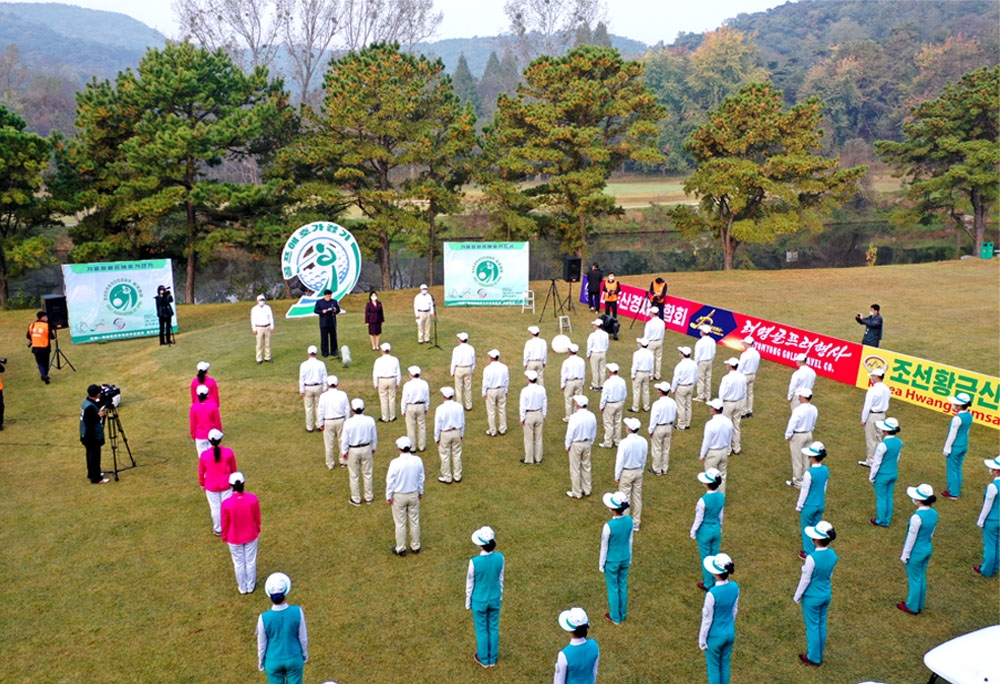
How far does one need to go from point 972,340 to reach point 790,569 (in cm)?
1708

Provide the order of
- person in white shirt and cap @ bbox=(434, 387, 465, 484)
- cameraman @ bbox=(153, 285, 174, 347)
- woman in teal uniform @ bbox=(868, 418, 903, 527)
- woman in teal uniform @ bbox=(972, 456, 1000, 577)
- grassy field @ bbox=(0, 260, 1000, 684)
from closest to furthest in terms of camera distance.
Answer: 1. grassy field @ bbox=(0, 260, 1000, 684)
2. woman in teal uniform @ bbox=(972, 456, 1000, 577)
3. woman in teal uniform @ bbox=(868, 418, 903, 527)
4. person in white shirt and cap @ bbox=(434, 387, 465, 484)
5. cameraman @ bbox=(153, 285, 174, 347)

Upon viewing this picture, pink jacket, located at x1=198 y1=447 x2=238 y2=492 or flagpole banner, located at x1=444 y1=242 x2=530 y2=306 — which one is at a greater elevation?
flagpole banner, located at x1=444 y1=242 x2=530 y2=306

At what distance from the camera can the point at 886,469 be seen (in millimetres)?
11531

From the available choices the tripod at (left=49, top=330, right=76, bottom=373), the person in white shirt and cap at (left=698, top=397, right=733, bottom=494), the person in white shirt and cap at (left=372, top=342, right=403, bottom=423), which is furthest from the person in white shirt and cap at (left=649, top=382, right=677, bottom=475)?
the tripod at (left=49, top=330, right=76, bottom=373)

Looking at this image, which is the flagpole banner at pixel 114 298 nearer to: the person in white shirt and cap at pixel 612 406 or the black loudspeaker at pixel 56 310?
the black loudspeaker at pixel 56 310

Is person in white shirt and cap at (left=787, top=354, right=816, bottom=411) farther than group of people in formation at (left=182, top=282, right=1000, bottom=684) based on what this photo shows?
Yes

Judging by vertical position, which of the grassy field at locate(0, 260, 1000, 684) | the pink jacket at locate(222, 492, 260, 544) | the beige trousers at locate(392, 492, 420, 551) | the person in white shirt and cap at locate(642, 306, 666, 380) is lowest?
the grassy field at locate(0, 260, 1000, 684)

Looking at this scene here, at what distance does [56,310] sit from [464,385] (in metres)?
13.7

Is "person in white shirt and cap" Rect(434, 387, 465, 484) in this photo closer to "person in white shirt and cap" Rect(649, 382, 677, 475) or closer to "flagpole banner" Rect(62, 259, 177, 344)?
"person in white shirt and cap" Rect(649, 382, 677, 475)

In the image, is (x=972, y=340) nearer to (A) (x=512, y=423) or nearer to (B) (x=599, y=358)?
(B) (x=599, y=358)

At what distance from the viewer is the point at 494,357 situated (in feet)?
48.8

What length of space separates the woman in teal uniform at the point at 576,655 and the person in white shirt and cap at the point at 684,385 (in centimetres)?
899

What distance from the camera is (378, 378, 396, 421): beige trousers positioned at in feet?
51.8

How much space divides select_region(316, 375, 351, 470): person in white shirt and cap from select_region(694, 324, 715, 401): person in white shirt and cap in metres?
8.40
